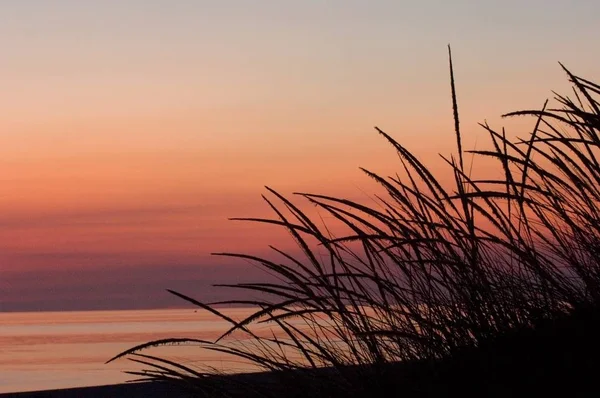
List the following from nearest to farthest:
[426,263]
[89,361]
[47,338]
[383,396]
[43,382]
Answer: [383,396], [426,263], [43,382], [89,361], [47,338]

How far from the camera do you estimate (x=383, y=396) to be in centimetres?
164

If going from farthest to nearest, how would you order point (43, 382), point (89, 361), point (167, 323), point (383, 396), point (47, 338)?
point (167, 323) → point (47, 338) → point (89, 361) → point (43, 382) → point (383, 396)

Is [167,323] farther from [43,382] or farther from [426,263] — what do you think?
[426,263]

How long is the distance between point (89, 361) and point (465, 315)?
1290cm

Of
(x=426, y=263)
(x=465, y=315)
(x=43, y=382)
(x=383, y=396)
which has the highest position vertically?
(x=43, y=382)

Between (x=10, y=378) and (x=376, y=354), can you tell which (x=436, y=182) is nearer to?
(x=376, y=354)

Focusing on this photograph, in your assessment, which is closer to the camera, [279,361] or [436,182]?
[436,182]

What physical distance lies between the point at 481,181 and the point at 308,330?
0.46 metres

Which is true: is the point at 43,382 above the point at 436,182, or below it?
above

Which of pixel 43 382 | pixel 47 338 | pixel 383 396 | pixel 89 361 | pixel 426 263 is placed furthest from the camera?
pixel 47 338

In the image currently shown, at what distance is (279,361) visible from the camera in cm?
184

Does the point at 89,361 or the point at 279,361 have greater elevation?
the point at 89,361

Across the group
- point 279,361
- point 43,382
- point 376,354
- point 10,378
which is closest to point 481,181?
point 376,354

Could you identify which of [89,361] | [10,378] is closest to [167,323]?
[89,361]
